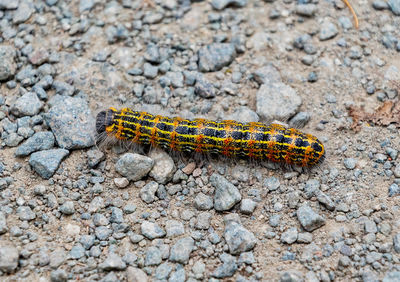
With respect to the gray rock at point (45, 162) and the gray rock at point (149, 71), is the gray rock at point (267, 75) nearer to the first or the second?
Answer: the gray rock at point (149, 71)

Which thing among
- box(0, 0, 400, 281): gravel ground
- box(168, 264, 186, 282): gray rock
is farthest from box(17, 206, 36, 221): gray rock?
box(168, 264, 186, 282): gray rock

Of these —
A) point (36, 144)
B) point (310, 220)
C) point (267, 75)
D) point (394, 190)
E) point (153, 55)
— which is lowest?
point (310, 220)

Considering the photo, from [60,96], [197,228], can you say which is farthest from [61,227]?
[60,96]

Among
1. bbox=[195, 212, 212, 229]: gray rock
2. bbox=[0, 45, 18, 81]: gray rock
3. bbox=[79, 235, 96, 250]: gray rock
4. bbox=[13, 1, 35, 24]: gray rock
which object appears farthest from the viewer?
bbox=[13, 1, 35, 24]: gray rock

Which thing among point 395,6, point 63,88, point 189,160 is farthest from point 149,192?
point 395,6

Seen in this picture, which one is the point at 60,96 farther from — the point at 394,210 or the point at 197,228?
the point at 394,210

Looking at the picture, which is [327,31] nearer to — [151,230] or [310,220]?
[310,220]

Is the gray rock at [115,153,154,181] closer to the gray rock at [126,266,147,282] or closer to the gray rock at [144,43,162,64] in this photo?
the gray rock at [126,266,147,282]
